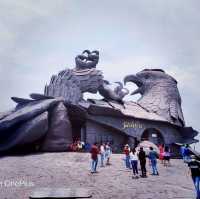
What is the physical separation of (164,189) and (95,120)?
14674 millimetres

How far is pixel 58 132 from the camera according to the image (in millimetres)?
21344

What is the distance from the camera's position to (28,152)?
20719 millimetres

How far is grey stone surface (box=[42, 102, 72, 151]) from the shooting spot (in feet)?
68.7

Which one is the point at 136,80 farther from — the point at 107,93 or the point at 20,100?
the point at 20,100

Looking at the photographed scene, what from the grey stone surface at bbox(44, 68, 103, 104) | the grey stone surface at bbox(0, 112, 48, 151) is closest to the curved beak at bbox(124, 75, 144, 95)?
the grey stone surface at bbox(44, 68, 103, 104)

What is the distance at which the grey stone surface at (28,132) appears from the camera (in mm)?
19828

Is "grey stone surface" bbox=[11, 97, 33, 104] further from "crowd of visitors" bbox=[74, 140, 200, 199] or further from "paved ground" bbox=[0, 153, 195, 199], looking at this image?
"paved ground" bbox=[0, 153, 195, 199]

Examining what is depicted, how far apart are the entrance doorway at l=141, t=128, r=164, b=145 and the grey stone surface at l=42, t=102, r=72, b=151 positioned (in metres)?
9.92

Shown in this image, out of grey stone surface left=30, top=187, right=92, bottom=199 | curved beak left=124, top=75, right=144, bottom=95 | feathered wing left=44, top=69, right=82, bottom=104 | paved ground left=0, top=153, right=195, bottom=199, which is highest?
curved beak left=124, top=75, right=144, bottom=95

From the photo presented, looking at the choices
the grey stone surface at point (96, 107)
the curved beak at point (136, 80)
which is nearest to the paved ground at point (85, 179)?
the grey stone surface at point (96, 107)

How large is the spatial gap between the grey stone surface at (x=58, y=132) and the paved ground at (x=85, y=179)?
2.48 metres

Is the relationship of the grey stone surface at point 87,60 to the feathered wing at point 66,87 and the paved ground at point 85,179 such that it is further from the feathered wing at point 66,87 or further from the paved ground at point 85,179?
the paved ground at point 85,179

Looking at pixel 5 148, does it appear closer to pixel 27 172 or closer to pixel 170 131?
pixel 27 172

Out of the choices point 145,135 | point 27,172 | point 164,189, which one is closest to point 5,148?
point 27,172
